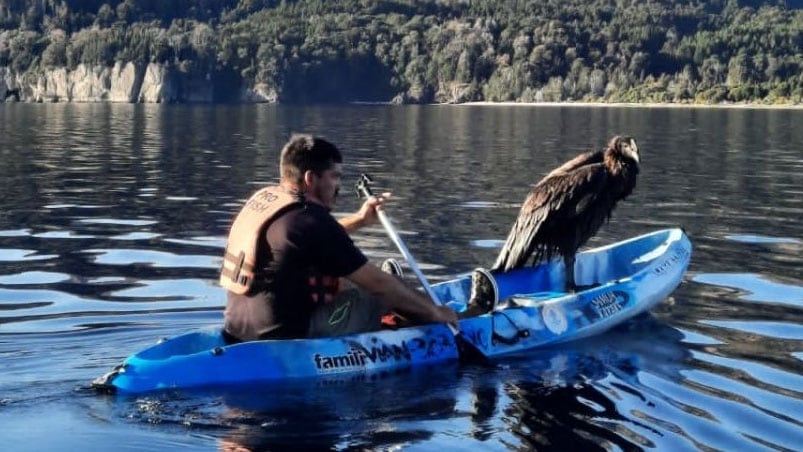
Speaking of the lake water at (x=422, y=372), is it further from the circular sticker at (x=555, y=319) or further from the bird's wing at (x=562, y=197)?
the bird's wing at (x=562, y=197)

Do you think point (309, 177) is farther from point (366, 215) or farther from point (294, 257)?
point (366, 215)

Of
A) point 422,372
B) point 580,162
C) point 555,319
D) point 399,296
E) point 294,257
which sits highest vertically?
point 580,162

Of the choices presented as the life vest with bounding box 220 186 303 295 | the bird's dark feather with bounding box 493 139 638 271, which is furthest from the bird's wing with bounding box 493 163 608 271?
the life vest with bounding box 220 186 303 295

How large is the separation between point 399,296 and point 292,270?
111 centimetres

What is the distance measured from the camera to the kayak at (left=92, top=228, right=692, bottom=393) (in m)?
9.69

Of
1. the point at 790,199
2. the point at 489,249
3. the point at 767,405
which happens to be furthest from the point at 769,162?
the point at 767,405

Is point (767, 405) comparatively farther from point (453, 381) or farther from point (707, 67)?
point (707, 67)

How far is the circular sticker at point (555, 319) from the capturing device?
11.8m

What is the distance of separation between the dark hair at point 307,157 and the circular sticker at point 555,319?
128 inches

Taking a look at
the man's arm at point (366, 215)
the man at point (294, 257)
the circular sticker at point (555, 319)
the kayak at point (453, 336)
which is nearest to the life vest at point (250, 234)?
the man at point (294, 257)

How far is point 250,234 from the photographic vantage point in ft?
31.5

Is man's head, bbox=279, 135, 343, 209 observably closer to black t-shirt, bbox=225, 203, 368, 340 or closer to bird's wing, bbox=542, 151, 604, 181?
black t-shirt, bbox=225, 203, 368, 340

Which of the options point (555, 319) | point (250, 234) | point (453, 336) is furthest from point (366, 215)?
Result: point (555, 319)

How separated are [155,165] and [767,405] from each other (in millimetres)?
25896
